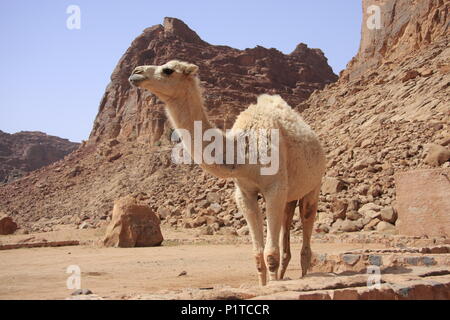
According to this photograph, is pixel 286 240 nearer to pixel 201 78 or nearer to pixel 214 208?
pixel 214 208

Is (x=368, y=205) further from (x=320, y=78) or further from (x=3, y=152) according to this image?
(x=3, y=152)

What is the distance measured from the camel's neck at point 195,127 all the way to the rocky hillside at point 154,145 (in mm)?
15290

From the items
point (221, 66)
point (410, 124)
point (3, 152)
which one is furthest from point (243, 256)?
point (3, 152)

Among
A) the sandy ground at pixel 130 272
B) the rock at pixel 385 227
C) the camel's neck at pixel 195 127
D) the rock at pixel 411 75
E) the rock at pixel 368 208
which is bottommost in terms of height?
the sandy ground at pixel 130 272

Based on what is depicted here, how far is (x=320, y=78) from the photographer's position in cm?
10338

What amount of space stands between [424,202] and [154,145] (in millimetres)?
56137

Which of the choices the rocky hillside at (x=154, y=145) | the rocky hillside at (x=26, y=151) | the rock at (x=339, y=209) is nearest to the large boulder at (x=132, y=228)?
the rocky hillside at (x=154, y=145)

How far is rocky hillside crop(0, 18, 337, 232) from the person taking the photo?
3638 centimetres

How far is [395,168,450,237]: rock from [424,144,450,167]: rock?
5665 mm

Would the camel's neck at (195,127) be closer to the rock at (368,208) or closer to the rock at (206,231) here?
the rock at (368,208)

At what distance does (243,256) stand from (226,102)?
61.9m

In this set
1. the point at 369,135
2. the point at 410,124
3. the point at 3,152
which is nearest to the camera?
the point at 410,124

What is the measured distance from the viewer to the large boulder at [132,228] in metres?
16.0

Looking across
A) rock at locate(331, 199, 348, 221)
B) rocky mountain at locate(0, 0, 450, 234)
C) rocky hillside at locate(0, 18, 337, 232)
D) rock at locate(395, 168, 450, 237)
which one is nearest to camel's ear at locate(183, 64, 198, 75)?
rock at locate(395, 168, 450, 237)
